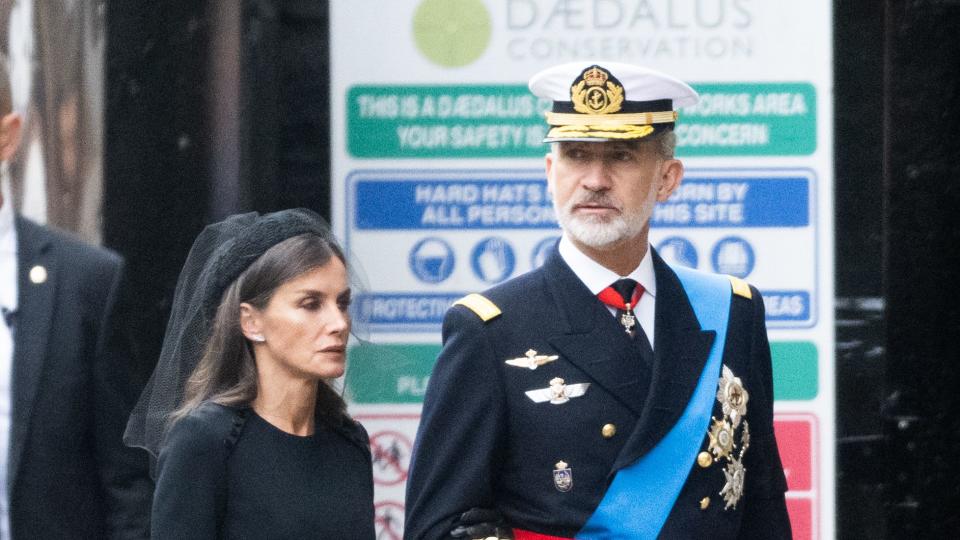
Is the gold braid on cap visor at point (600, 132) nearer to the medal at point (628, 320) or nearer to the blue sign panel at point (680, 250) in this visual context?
the medal at point (628, 320)

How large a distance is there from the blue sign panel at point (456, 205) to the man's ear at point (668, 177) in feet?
5.33

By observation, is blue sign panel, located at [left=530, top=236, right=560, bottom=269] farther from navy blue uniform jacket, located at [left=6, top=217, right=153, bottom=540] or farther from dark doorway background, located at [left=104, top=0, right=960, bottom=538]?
navy blue uniform jacket, located at [left=6, top=217, right=153, bottom=540]

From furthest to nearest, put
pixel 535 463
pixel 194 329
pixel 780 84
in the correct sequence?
pixel 780 84 < pixel 194 329 < pixel 535 463

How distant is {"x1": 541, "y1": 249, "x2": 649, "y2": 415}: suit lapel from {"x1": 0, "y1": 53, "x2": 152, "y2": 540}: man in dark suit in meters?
1.23

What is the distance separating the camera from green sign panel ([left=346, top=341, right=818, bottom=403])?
5492 millimetres

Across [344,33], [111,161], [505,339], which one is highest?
[344,33]

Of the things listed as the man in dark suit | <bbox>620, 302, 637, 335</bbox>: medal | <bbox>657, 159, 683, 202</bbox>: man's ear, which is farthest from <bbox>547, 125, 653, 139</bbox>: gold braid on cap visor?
the man in dark suit

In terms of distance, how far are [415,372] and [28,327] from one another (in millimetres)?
1500

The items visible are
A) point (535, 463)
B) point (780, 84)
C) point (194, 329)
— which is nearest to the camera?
point (535, 463)

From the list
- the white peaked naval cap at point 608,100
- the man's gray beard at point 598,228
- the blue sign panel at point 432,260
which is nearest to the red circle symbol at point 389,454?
the blue sign panel at point 432,260

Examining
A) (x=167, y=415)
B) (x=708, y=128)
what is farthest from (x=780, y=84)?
(x=167, y=415)

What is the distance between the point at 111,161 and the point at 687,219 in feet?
5.92

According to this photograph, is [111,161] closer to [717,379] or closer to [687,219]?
[687,219]

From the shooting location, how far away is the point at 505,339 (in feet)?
11.9
